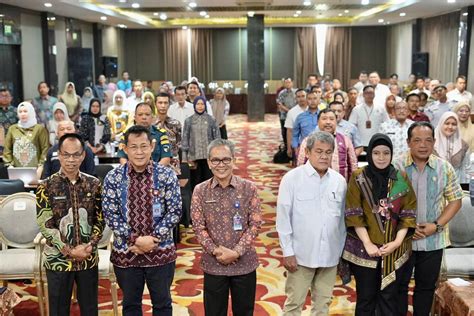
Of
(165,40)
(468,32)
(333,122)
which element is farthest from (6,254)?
(165,40)

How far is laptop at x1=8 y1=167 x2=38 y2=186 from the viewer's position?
19.0 ft

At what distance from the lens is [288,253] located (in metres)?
3.58

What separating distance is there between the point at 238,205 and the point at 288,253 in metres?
0.48

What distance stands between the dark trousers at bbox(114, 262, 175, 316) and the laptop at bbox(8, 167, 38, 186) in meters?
2.63

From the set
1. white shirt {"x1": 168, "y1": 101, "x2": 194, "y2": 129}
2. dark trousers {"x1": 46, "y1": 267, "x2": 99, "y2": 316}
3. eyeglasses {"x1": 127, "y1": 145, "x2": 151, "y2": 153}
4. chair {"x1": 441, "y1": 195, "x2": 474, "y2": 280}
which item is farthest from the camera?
white shirt {"x1": 168, "y1": 101, "x2": 194, "y2": 129}

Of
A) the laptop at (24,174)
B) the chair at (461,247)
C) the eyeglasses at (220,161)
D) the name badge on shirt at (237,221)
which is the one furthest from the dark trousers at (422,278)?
the laptop at (24,174)

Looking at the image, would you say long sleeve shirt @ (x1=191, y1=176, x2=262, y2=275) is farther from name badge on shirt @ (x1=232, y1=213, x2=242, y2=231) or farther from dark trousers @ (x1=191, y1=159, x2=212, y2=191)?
dark trousers @ (x1=191, y1=159, x2=212, y2=191)

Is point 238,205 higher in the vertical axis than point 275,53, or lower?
lower

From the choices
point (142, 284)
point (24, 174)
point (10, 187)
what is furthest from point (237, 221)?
point (24, 174)

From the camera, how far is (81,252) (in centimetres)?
352

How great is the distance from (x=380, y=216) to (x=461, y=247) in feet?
4.96

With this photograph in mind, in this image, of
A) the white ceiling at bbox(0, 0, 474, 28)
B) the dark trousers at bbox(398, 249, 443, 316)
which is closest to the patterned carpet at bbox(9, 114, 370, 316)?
the dark trousers at bbox(398, 249, 443, 316)

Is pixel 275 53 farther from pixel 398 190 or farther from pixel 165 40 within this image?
pixel 398 190

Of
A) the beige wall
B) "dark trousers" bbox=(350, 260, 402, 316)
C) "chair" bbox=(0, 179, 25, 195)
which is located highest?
the beige wall
